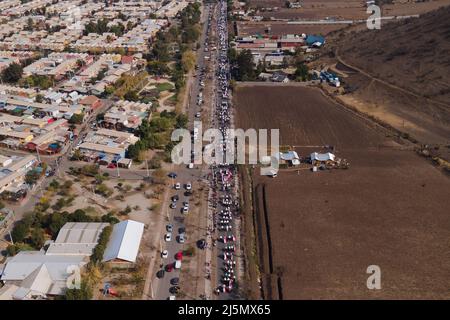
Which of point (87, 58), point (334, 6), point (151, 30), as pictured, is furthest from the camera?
point (334, 6)

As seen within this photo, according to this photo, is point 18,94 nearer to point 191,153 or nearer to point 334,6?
point 191,153

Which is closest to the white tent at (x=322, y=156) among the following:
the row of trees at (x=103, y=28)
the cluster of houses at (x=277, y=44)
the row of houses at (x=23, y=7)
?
the cluster of houses at (x=277, y=44)

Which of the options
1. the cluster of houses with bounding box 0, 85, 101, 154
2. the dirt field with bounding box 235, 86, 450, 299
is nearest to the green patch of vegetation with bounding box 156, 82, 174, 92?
the cluster of houses with bounding box 0, 85, 101, 154

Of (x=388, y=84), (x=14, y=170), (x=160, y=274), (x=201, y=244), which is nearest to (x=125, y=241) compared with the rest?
(x=160, y=274)

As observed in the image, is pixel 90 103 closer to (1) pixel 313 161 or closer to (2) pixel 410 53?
(1) pixel 313 161

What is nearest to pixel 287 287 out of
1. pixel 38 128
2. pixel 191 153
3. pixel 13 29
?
pixel 191 153

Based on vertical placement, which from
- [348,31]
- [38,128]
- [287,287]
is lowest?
[287,287]
